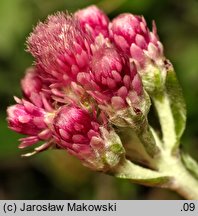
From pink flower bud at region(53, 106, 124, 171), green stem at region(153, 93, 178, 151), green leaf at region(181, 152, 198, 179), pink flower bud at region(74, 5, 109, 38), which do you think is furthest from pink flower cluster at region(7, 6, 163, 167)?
green leaf at region(181, 152, 198, 179)

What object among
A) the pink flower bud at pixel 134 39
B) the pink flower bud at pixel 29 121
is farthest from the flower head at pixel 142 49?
the pink flower bud at pixel 29 121

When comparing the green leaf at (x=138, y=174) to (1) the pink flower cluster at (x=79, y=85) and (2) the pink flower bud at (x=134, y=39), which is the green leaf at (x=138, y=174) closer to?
(1) the pink flower cluster at (x=79, y=85)

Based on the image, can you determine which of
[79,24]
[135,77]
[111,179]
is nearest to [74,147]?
[135,77]

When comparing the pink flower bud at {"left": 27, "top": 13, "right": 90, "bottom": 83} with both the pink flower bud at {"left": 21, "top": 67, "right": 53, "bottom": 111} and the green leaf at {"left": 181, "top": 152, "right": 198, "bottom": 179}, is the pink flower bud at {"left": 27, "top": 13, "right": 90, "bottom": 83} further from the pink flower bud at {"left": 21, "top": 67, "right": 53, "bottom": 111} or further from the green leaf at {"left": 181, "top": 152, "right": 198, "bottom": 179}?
the green leaf at {"left": 181, "top": 152, "right": 198, "bottom": 179}

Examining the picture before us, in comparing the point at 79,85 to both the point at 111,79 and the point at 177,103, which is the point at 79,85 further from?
the point at 177,103

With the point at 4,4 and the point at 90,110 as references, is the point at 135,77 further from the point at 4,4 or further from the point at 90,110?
the point at 4,4

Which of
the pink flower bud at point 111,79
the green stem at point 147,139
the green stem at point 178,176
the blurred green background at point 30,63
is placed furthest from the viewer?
the blurred green background at point 30,63
